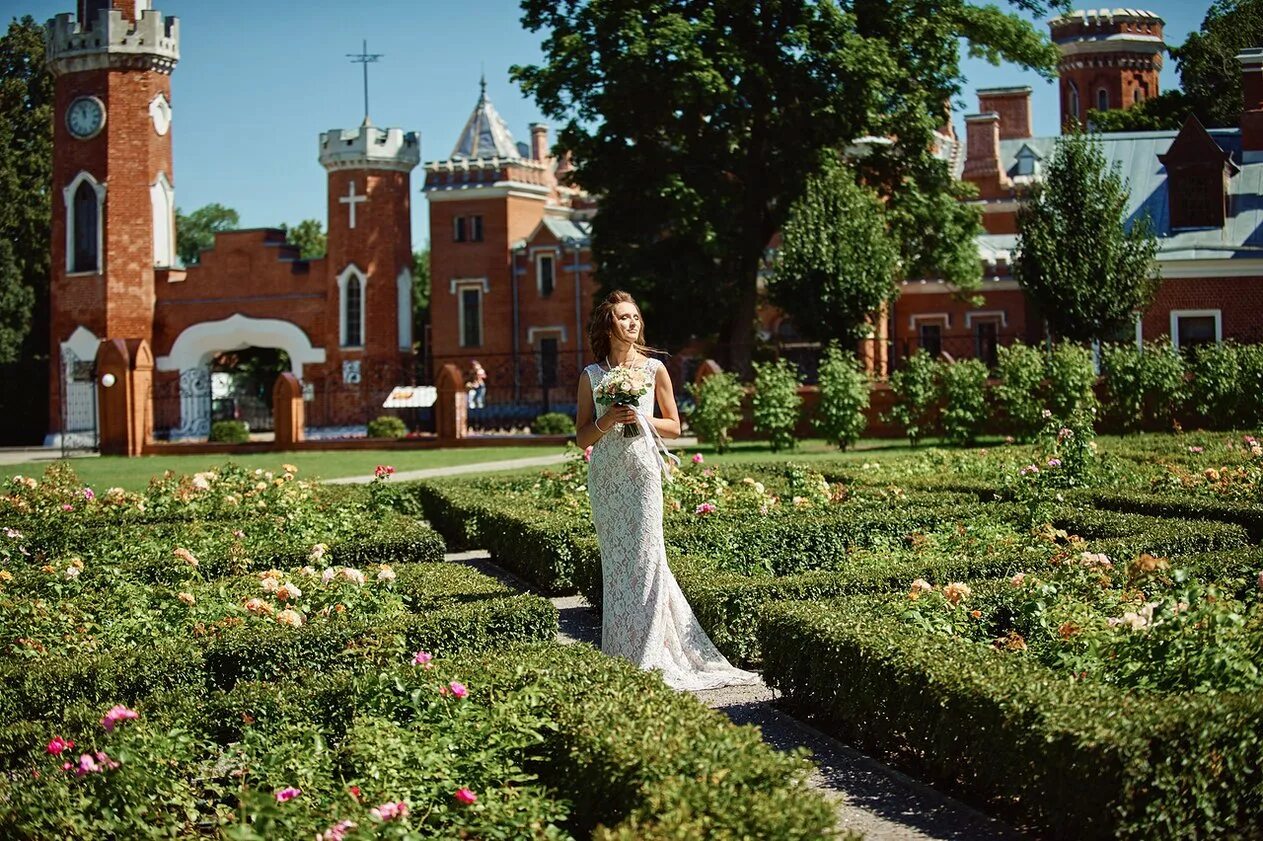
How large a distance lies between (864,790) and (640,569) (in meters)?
1.85

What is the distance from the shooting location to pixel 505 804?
4.54 m

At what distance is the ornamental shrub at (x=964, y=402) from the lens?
2323 centimetres

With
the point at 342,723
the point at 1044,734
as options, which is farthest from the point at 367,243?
the point at 1044,734

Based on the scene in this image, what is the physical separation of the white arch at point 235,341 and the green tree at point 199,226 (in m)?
42.3

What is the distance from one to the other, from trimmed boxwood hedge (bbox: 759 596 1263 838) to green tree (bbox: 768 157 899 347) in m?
22.2

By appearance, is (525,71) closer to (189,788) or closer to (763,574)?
(763,574)

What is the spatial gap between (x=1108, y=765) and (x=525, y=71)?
26568 millimetres

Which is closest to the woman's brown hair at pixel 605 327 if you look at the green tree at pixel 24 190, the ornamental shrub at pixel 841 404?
the ornamental shrub at pixel 841 404

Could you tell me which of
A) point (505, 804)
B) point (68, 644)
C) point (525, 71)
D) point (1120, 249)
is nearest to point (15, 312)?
point (525, 71)

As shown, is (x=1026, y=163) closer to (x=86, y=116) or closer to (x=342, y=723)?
(x=86, y=116)

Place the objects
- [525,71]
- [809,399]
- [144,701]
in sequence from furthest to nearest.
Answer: [525,71], [809,399], [144,701]

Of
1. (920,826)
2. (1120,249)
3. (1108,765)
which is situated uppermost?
(1120,249)

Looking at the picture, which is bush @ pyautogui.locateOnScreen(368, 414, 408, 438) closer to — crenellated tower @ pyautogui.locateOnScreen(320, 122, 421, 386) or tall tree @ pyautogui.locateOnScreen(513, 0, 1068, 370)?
tall tree @ pyautogui.locateOnScreen(513, 0, 1068, 370)

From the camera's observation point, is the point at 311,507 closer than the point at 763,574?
No
